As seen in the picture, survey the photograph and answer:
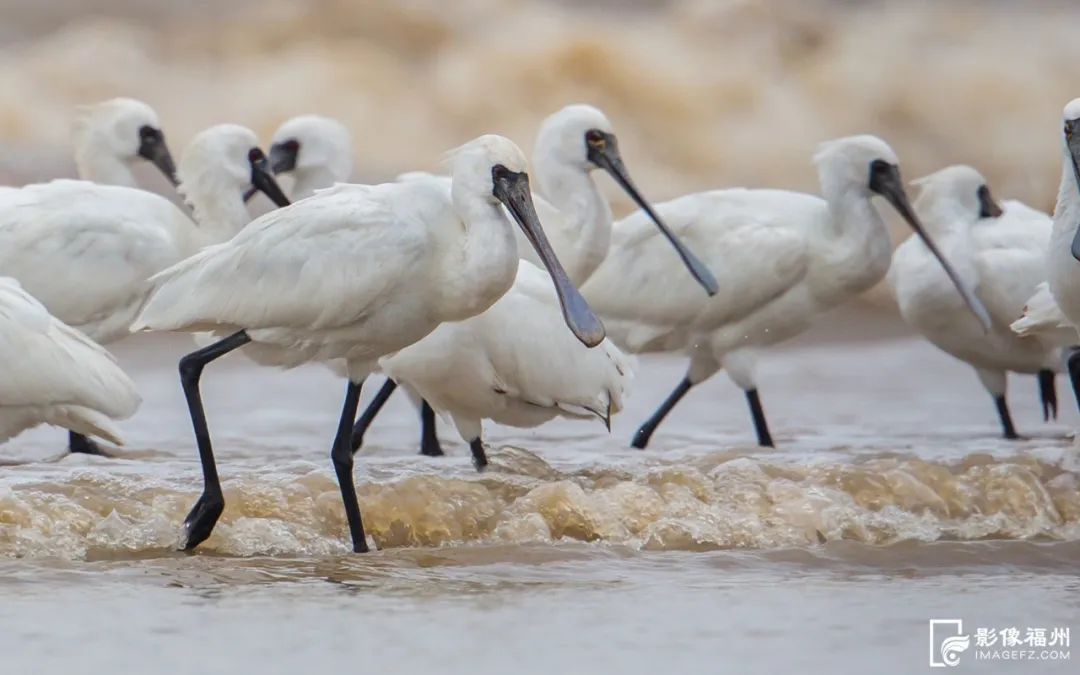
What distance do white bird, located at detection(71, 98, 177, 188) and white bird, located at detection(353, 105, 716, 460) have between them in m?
2.64

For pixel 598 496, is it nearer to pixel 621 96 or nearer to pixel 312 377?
pixel 312 377

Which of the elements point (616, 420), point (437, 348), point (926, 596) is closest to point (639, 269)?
point (616, 420)

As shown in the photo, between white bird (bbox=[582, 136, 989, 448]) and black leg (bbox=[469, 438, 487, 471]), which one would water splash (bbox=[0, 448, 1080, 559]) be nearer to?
black leg (bbox=[469, 438, 487, 471])

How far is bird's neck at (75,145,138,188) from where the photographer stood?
44.5 feet

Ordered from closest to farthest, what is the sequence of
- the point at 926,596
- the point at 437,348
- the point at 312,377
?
1. the point at 926,596
2. the point at 437,348
3. the point at 312,377

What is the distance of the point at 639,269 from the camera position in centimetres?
1277

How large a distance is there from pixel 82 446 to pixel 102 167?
89.0 inches

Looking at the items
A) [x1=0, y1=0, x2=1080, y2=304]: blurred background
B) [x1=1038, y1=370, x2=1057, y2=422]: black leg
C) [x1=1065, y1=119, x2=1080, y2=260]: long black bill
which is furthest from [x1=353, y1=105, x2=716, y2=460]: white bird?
[x1=0, y1=0, x2=1080, y2=304]: blurred background

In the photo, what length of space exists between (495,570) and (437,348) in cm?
175

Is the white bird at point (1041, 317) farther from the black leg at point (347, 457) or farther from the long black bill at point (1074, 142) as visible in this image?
the black leg at point (347, 457)

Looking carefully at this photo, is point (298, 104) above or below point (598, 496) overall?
above

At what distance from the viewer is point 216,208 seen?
11.8m

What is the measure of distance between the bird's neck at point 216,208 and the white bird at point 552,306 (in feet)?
3.89

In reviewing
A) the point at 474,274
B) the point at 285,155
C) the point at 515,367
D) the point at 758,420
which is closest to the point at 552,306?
the point at 515,367
